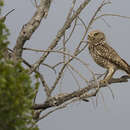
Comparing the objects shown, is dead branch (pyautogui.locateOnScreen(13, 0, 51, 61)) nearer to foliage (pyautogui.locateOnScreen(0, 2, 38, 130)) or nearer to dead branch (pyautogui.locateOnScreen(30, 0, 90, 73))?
dead branch (pyautogui.locateOnScreen(30, 0, 90, 73))

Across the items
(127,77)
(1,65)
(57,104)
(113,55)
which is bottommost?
(1,65)

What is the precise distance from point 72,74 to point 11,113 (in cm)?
246

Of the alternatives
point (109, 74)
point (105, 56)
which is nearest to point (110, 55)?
point (105, 56)

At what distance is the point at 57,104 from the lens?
8539mm

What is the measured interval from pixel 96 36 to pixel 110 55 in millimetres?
795

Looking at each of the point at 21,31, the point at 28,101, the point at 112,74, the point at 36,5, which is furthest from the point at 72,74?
the point at 112,74

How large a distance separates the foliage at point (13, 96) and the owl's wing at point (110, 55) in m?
5.35

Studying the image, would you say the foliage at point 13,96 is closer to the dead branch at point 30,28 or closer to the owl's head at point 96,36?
the dead branch at point 30,28

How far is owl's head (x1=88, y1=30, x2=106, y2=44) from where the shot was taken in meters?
11.0

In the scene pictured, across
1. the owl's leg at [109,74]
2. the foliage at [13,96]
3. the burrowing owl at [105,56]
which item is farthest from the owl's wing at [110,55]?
the foliage at [13,96]

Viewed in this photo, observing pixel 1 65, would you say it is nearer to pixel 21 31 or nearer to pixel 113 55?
pixel 21 31

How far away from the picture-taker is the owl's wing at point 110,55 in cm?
1037

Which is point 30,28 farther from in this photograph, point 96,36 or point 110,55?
point 96,36

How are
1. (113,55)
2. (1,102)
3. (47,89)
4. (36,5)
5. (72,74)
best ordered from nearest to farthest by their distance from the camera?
(1,102) → (72,74) → (36,5) → (47,89) → (113,55)
